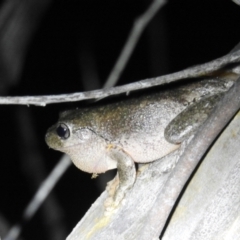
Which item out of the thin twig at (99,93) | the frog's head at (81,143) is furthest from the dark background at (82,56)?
the thin twig at (99,93)

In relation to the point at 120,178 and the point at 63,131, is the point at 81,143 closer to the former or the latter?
the point at 63,131

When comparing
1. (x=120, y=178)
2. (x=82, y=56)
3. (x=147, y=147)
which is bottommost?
(x=120, y=178)

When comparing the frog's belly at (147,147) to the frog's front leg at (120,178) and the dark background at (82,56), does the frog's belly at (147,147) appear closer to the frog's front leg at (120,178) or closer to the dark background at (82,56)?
the frog's front leg at (120,178)

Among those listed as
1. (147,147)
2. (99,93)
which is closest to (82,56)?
(147,147)

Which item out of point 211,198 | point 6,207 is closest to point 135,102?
point 211,198

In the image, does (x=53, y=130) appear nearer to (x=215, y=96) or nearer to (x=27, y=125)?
(x=215, y=96)

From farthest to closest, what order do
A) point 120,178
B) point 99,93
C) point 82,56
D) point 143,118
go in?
point 82,56 → point 143,118 → point 120,178 → point 99,93

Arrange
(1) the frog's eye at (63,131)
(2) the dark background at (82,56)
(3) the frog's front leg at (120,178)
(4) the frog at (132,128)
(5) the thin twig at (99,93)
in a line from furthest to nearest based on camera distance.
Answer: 1. (2) the dark background at (82,56)
2. (1) the frog's eye at (63,131)
3. (4) the frog at (132,128)
4. (3) the frog's front leg at (120,178)
5. (5) the thin twig at (99,93)
